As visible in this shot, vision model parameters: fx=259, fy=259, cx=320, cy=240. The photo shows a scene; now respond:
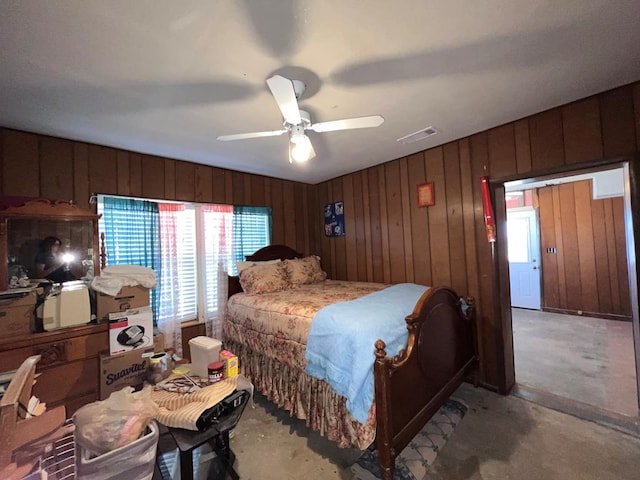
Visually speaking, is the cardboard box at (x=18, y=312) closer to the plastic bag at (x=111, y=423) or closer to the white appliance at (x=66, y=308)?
the white appliance at (x=66, y=308)

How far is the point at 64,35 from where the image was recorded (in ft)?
3.98

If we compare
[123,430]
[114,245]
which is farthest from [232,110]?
[123,430]

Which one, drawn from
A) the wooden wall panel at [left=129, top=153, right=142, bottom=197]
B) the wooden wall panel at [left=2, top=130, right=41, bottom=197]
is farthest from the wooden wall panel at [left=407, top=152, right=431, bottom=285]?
the wooden wall panel at [left=2, top=130, right=41, bottom=197]

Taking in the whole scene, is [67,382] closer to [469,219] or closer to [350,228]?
[350,228]

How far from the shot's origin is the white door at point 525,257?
513 centimetres

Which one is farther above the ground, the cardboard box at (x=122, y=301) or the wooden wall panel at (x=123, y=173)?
the wooden wall panel at (x=123, y=173)

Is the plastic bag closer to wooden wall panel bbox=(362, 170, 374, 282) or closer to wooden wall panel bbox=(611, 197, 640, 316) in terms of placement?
wooden wall panel bbox=(362, 170, 374, 282)

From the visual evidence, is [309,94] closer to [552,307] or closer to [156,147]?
[156,147]

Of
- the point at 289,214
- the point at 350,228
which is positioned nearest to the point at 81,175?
the point at 289,214

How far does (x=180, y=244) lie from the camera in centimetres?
297

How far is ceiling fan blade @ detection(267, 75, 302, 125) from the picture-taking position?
1254 mm

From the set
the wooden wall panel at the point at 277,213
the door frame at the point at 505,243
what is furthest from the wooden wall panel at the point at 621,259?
the wooden wall panel at the point at 277,213

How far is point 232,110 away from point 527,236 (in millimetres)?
5978

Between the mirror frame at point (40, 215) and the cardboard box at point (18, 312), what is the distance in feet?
0.46
